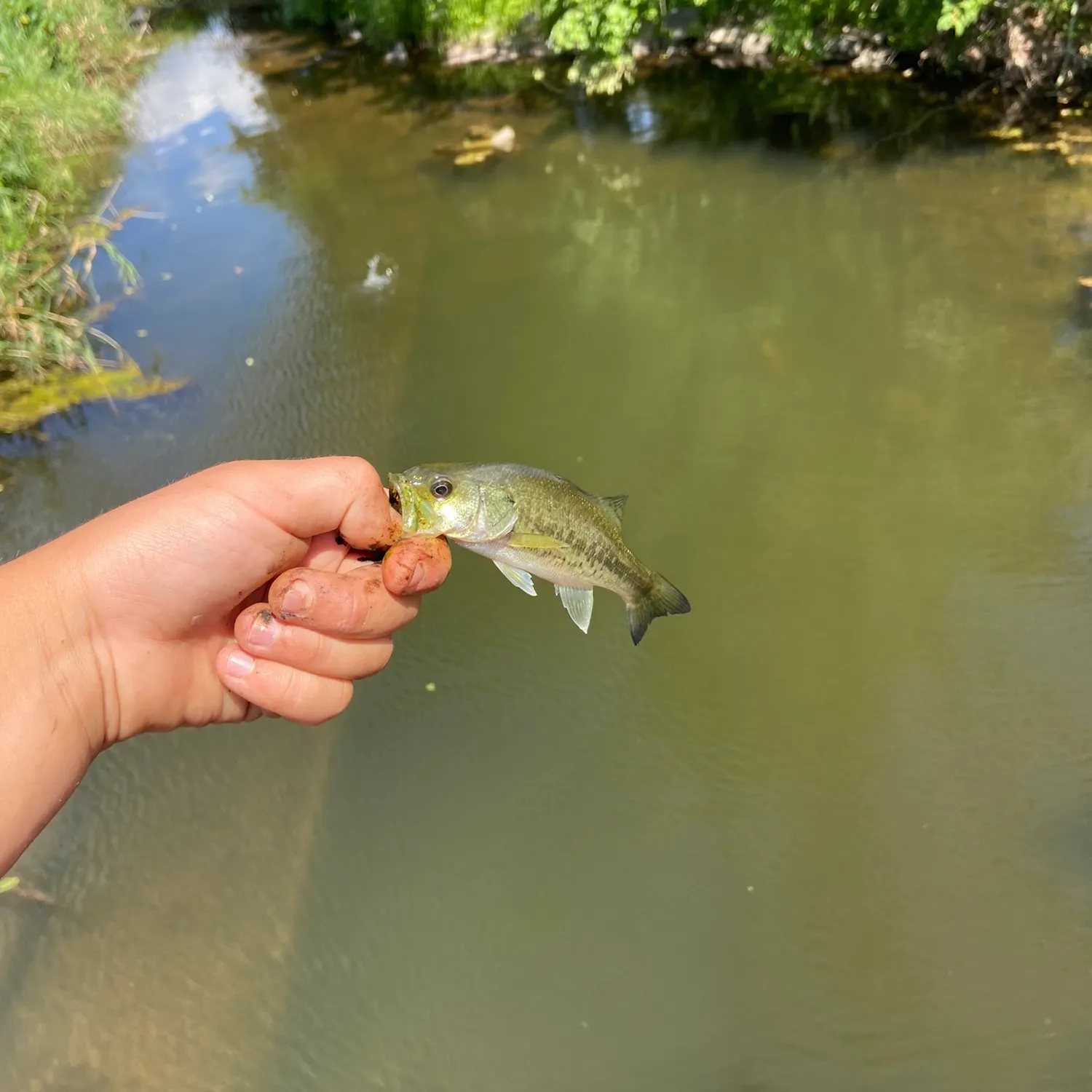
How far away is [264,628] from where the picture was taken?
2.64 metres

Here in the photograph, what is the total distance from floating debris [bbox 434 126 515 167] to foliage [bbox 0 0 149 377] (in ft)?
14.8

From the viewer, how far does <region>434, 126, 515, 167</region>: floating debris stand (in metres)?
10.9

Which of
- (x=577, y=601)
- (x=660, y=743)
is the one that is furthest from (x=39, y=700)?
(x=660, y=743)

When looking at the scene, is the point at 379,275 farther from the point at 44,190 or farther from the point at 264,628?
the point at 264,628

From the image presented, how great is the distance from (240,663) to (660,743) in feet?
9.53

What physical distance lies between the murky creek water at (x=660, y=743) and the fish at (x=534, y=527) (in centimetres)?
205

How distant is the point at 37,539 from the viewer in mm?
6332

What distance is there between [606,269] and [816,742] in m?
5.71

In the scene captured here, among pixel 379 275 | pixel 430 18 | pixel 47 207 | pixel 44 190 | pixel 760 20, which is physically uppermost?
pixel 430 18

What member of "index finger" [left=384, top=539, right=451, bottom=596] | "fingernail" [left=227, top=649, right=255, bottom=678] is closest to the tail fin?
"index finger" [left=384, top=539, right=451, bottom=596]

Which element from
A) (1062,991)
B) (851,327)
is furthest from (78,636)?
(851,327)

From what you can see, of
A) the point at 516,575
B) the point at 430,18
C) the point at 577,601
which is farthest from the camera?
the point at 430,18

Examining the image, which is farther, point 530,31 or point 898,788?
point 530,31

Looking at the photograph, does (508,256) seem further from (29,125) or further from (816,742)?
(816,742)
